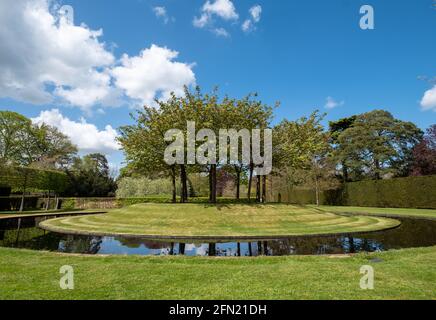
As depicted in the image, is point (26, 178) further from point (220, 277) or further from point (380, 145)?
point (380, 145)

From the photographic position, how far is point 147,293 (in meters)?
5.48

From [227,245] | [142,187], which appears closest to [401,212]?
[227,245]

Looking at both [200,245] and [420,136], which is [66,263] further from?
[420,136]

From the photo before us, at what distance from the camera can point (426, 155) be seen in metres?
37.4

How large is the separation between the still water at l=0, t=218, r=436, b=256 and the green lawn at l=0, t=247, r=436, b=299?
2.14 meters

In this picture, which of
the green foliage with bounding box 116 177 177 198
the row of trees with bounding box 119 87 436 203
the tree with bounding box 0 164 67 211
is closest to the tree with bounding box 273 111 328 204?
the row of trees with bounding box 119 87 436 203

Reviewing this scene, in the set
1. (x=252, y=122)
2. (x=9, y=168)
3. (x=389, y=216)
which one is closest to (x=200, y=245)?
(x=252, y=122)

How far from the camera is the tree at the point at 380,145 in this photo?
43219 millimetres

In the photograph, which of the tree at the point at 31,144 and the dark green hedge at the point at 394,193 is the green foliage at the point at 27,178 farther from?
the dark green hedge at the point at 394,193

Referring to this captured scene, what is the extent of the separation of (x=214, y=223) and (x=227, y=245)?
395 centimetres

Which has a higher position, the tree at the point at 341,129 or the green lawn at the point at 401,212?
the tree at the point at 341,129

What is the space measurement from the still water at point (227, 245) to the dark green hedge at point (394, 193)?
19845 mm

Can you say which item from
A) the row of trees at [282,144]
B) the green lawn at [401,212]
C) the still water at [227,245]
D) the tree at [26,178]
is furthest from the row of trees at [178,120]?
the tree at [26,178]
